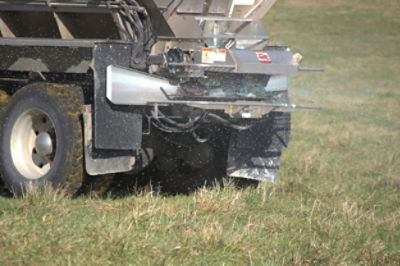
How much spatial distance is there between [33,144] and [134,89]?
1133mm

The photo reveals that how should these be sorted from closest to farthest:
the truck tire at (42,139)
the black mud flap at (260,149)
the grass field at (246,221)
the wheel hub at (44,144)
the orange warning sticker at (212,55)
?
the grass field at (246,221) → the orange warning sticker at (212,55) → the truck tire at (42,139) → the wheel hub at (44,144) → the black mud flap at (260,149)

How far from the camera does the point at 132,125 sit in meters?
5.93

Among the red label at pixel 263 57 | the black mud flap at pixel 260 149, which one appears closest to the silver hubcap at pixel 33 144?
the black mud flap at pixel 260 149

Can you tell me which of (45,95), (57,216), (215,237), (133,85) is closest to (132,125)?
(133,85)

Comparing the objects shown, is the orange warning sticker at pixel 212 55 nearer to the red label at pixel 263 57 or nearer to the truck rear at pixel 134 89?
the truck rear at pixel 134 89

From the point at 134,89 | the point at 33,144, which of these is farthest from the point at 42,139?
the point at 134,89

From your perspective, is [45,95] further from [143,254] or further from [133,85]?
[143,254]

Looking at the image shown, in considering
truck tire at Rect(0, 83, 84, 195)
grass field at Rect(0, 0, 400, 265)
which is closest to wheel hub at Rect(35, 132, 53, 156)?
truck tire at Rect(0, 83, 84, 195)

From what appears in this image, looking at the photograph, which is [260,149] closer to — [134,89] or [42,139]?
[134,89]

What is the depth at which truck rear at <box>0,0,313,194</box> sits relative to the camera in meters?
5.85

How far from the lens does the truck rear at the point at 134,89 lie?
5848 millimetres

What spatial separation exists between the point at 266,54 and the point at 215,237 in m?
1.97

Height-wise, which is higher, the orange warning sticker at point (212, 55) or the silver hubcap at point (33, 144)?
the orange warning sticker at point (212, 55)

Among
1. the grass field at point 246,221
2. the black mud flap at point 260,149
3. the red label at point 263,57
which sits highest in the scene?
the red label at point 263,57
